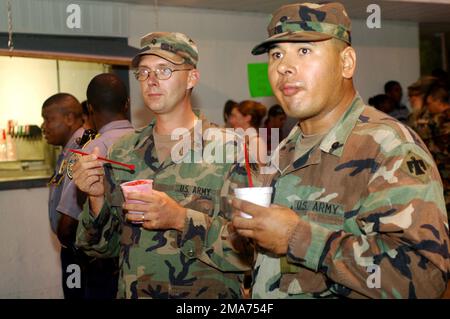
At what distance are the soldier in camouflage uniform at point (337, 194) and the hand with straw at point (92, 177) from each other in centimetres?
97

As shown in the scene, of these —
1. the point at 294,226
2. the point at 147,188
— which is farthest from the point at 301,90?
the point at 147,188

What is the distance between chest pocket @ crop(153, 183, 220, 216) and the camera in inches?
118

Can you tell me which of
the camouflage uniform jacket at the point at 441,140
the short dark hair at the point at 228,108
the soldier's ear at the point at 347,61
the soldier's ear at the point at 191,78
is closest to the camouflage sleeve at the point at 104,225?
the soldier's ear at the point at 191,78

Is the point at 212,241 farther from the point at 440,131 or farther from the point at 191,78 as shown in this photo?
the point at 440,131

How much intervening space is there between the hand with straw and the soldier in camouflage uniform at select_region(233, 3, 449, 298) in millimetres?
975

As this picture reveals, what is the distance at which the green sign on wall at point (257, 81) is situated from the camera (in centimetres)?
744

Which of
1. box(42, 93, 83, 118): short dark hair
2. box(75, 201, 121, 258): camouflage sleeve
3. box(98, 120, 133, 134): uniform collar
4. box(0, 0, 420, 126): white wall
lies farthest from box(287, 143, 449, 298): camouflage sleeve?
box(0, 0, 420, 126): white wall

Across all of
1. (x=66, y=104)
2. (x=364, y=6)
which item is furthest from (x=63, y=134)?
(x=364, y=6)

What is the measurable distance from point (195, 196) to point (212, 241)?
26cm

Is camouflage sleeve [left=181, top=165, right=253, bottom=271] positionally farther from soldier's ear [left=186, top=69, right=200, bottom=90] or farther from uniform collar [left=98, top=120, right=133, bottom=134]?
uniform collar [left=98, top=120, right=133, bottom=134]

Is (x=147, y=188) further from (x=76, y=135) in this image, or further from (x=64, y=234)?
(x=76, y=135)

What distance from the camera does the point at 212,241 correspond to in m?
2.85
